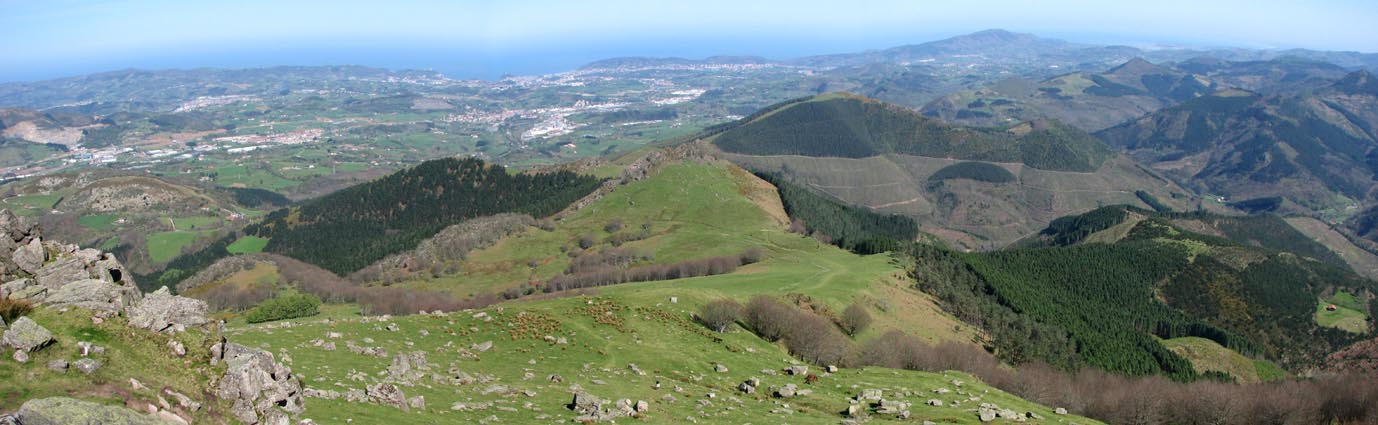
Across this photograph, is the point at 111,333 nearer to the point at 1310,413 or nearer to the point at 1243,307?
the point at 1310,413

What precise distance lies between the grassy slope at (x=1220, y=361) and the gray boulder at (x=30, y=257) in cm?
16771

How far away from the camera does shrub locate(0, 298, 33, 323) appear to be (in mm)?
26031

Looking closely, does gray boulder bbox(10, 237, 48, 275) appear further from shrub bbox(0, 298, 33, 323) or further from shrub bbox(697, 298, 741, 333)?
shrub bbox(697, 298, 741, 333)

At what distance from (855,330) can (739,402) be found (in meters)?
53.6

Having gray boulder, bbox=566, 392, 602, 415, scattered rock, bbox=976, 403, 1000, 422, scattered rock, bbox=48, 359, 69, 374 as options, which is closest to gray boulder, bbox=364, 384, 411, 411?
gray boulder, bbox=566, 392, 602, 415

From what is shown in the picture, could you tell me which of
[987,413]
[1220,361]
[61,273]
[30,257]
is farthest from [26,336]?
[1220,361]

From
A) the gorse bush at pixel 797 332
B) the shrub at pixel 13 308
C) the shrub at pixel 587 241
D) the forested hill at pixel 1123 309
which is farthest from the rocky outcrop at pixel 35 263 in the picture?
the shrub at pixel 587 241

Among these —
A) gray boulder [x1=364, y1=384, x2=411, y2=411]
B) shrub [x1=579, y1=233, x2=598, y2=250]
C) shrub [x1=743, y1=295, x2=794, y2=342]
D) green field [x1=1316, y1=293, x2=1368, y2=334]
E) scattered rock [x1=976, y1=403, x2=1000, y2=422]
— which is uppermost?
gray boulder [x1=364, y1=384, x2=411, y2=411]

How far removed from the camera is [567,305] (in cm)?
7044

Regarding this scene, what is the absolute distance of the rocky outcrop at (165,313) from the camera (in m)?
29.3

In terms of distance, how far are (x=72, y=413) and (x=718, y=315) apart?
58674 mm

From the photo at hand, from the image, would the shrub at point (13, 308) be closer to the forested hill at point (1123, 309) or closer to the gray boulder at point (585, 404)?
the gray boulder at point (585, 404)

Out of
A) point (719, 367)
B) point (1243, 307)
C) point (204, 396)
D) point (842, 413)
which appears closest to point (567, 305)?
point (719, 367)

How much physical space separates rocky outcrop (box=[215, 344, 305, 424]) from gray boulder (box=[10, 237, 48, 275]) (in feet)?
33.8
